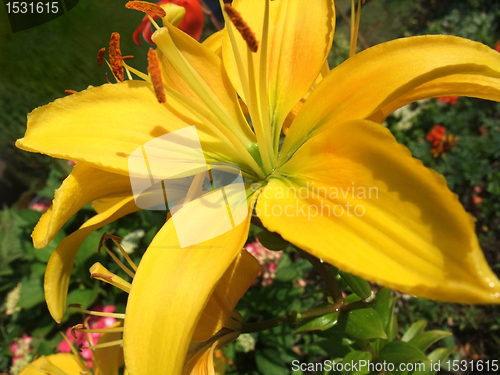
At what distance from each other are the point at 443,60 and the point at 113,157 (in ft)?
1.54

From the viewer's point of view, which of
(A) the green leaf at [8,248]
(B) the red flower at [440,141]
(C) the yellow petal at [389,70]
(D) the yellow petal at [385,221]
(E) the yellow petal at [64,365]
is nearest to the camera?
(D) the yellow petal at [385,221]

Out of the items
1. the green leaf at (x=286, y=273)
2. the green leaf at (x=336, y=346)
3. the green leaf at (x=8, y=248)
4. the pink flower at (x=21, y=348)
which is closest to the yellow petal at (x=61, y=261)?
the green leaf at (x=336, y=346)

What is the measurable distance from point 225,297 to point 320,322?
0.70 feet

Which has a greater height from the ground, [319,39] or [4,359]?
[319,39]

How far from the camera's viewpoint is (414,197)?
0.37 metres

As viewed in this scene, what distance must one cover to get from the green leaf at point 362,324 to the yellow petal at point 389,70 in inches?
16.2

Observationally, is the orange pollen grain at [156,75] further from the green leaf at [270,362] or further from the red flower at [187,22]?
the green leaf at [270,362]

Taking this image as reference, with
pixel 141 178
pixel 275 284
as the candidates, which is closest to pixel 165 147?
pixel 141 178

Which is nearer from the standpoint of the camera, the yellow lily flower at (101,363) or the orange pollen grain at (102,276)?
the orange pollen grain at (102,276)

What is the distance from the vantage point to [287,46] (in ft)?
2.00

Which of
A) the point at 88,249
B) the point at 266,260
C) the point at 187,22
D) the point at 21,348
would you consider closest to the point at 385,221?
the point at 187,22

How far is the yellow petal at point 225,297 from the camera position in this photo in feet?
1.96

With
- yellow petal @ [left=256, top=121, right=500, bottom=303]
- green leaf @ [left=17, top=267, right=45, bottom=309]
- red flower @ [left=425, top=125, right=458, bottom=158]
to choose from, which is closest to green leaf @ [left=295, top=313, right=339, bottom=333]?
yellow petal @ [left=256, top=121, right=500, bottom=303]

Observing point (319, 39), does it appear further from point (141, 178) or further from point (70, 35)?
point (70, 35)
